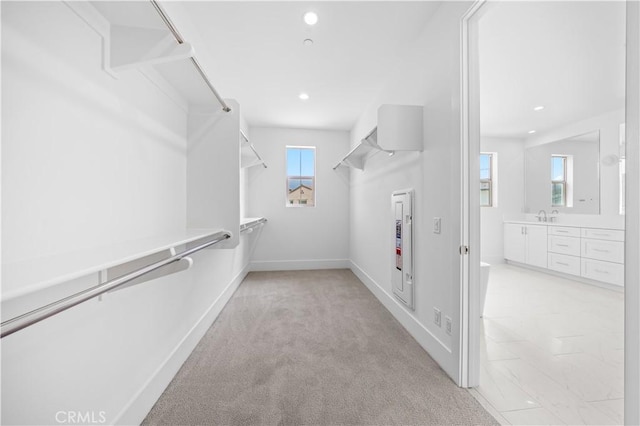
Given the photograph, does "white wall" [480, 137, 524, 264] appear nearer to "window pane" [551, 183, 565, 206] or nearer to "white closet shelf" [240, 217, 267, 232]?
"window pane" [551, 183, 565, 206]

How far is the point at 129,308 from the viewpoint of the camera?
1271 mm

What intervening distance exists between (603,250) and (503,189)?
2067mm

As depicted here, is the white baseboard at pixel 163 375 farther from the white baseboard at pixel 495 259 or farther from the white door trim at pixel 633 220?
the white baseboard at pixel 495 259

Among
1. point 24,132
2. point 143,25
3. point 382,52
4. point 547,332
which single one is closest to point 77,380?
point 24,132

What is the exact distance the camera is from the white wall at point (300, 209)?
4762 millimetres

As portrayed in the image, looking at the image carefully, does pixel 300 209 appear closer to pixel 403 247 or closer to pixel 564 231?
pixel 403 247

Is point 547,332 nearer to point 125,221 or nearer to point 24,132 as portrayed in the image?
point 125,221

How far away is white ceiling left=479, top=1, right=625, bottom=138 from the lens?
205 centimetres

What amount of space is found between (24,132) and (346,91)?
3.06m

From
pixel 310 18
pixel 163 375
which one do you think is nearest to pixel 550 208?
pixel 310 18

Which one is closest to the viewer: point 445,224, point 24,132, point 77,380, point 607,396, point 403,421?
point 24,132

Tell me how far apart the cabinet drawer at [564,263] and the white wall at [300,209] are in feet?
11.5

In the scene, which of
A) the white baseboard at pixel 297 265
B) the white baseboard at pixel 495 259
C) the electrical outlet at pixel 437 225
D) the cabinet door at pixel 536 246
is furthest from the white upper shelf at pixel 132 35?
the white baseboard at pixel 495 259

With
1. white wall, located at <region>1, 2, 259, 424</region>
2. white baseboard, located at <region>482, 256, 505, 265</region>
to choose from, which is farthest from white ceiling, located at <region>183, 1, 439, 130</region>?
white baseboard, located at <region>482, 256, 505, 265</region>
